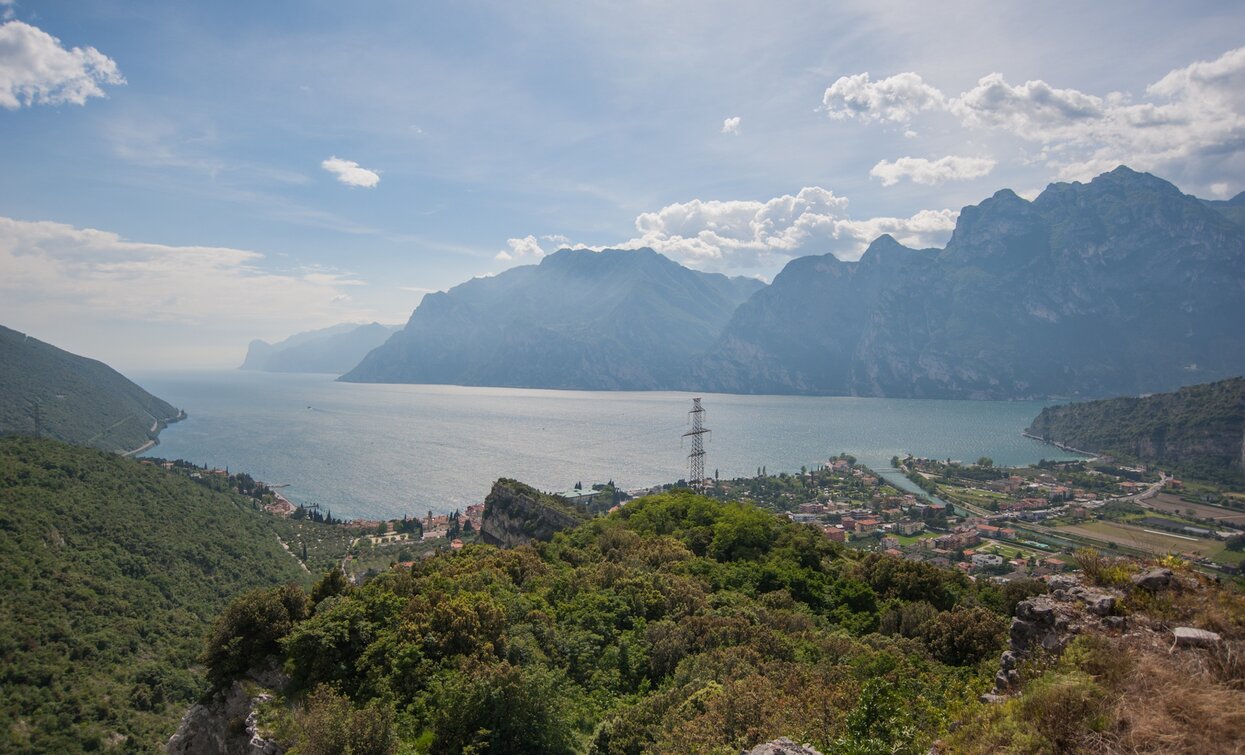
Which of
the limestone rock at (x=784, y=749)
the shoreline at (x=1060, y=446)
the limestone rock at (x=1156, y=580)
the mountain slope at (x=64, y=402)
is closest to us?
the limestone rock at (x=784, y=749)

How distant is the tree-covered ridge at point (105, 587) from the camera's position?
117ft

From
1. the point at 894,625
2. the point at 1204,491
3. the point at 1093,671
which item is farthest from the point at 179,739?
the point at 1204,491

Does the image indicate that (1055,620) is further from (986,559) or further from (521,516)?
(986,559)

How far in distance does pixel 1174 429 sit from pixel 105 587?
166289 millimetres

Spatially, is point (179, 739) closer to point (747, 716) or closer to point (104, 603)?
point (747, 716)

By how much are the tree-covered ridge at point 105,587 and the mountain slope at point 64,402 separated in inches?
2761

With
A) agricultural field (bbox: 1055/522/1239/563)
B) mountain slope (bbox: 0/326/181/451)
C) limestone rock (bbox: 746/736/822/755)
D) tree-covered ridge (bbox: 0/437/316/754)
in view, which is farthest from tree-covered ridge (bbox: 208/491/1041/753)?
mountain slope (bbox: 0/326/181/451)

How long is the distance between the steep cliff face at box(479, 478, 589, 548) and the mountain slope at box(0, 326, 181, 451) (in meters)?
108

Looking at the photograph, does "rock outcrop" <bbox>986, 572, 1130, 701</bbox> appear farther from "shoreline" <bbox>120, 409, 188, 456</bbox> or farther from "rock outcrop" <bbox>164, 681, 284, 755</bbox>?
"shoreline" <bbox>120, 409, 188, 456</bbox>

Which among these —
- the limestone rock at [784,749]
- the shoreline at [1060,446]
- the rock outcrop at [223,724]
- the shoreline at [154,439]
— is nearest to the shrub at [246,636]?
the rock outcrop at [223,724]

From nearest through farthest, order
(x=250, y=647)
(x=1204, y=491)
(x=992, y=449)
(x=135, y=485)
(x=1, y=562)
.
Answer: (x=250, y=647)
(x=1, y=562)
(x=135, y=485)
(x=1204, y=491)
(x=992, y=449)

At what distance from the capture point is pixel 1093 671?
7.46 m

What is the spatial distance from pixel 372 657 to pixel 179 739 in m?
6.64

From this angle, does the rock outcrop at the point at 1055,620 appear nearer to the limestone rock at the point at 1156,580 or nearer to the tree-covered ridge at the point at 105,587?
the limestone rock at the point at 1156,580
